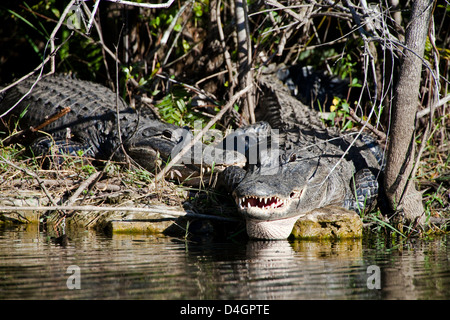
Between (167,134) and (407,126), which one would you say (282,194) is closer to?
(407,126)

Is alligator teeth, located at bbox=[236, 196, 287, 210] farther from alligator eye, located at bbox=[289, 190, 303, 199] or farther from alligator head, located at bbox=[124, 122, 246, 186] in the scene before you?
alligator head, located at bbox=[124, 122, 246, 186]

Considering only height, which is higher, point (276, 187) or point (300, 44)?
point (300, 44)

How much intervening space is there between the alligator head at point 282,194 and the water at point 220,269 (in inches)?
6.3

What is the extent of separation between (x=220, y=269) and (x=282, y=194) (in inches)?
41.8

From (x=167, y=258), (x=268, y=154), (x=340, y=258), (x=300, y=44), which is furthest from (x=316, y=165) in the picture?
(x=300, y=44)

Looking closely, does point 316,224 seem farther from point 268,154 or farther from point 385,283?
point 385,283

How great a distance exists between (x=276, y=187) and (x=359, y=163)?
1.74 m

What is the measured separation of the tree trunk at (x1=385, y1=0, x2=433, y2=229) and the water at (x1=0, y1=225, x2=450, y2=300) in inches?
18.2

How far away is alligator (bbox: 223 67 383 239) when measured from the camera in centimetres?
386

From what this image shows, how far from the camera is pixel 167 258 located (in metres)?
3.30

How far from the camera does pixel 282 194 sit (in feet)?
12.6

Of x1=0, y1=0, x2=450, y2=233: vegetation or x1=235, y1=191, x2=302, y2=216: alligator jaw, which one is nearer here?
x1=235, y1=191, x2=302, y2=216: alligator jaw

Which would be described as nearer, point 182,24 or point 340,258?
point 340,258

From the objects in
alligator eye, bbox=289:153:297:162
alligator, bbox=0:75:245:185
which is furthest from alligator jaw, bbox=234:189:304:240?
alligator, bbox=0:75:245:185
